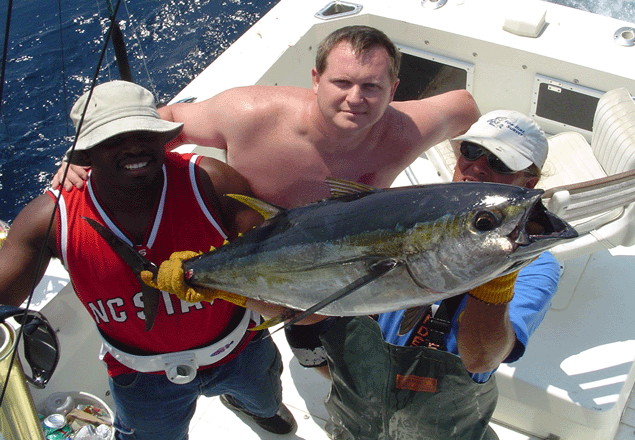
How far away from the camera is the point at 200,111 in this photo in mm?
2516

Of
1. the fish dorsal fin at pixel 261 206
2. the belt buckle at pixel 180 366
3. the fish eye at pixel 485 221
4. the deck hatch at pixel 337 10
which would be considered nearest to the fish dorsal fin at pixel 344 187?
the fish dorsal fin at pixel 261 206

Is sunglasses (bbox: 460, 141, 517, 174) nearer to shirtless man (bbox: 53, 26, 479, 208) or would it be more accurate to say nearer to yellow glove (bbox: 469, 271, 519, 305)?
shirtless man (bbox: 53, 26, 479, 208)

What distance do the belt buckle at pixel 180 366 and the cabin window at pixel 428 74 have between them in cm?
289

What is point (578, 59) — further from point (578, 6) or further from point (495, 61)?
point (578, 6)

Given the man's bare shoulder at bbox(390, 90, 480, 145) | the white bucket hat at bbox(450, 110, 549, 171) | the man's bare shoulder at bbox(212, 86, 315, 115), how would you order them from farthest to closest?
the man's bare shoulder at bbox(390, 90, 480, 145), the man's bare shoulder at bbox(212, 86, 315, 115), the white bucket hat at bbox(450, 110, 549, 171)

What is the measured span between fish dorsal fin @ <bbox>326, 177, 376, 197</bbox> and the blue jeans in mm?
879

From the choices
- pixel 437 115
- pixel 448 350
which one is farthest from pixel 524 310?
pixel 437 115

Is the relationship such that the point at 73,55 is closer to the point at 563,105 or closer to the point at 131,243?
the point at 563,105

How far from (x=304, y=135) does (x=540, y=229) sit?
53.5 inches

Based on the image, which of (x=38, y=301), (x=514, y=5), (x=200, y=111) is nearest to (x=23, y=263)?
(x=38, y=301)

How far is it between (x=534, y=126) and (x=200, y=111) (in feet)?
4.83

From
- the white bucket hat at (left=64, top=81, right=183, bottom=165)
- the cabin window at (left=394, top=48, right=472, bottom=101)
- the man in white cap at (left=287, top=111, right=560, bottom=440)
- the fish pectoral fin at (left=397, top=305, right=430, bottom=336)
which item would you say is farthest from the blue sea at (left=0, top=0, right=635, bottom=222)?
the fish pectoral fin at (left=397, top=305, right=430, bottom=336)

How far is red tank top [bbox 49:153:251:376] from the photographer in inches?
70.4

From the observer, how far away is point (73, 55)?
771cm
